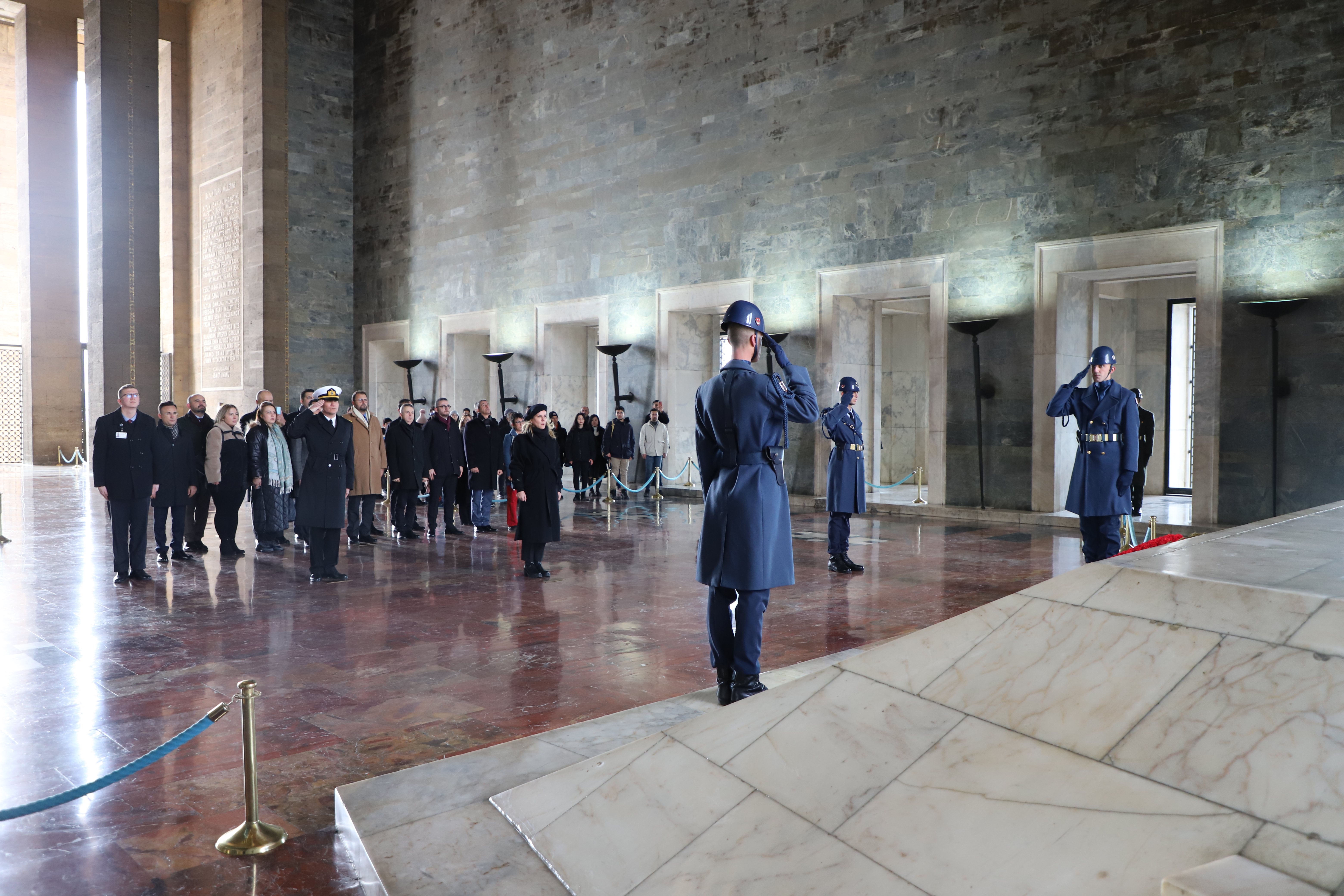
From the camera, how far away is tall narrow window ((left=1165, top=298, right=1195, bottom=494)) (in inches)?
660

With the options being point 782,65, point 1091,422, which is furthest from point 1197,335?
point 782,65

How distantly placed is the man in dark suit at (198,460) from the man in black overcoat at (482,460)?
3.09 metres

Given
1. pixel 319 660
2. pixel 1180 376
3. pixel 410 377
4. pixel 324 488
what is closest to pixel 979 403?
pixel 1180 376

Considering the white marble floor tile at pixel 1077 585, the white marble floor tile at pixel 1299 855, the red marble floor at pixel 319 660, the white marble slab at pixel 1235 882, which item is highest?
the white marble floor tile at pixel 1077 585

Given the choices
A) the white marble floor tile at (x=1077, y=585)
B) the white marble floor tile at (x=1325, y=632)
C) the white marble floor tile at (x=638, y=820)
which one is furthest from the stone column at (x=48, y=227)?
the white marble floor tile at (x=1325, y=632)

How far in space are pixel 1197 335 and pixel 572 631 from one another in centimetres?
942

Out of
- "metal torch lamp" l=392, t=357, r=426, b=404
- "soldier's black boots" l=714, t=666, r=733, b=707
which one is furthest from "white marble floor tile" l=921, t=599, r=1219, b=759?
"metal torch lamp" l=392, t=357, r=426, b=404

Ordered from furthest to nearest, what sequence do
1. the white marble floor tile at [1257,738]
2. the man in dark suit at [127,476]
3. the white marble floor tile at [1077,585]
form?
the man in dark suit at [127,476] < the white marble floor tile at [1077,585] < the white marble floor tile at [1257,738]

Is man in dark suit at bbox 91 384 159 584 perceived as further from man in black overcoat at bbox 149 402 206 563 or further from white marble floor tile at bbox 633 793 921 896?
white marble floor tile at bbox 633 793 921 896

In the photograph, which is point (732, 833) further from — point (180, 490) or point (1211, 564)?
point (180, 490)

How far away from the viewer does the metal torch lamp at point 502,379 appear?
Result: 20344mm

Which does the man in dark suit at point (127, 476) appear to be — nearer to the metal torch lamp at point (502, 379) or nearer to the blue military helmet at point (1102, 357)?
the blue military helmet at point (1102, 357)

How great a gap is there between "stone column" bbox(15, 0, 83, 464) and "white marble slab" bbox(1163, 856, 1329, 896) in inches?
1212

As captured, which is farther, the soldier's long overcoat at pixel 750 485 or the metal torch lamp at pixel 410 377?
the metal torch lamp at pixel 410 377
